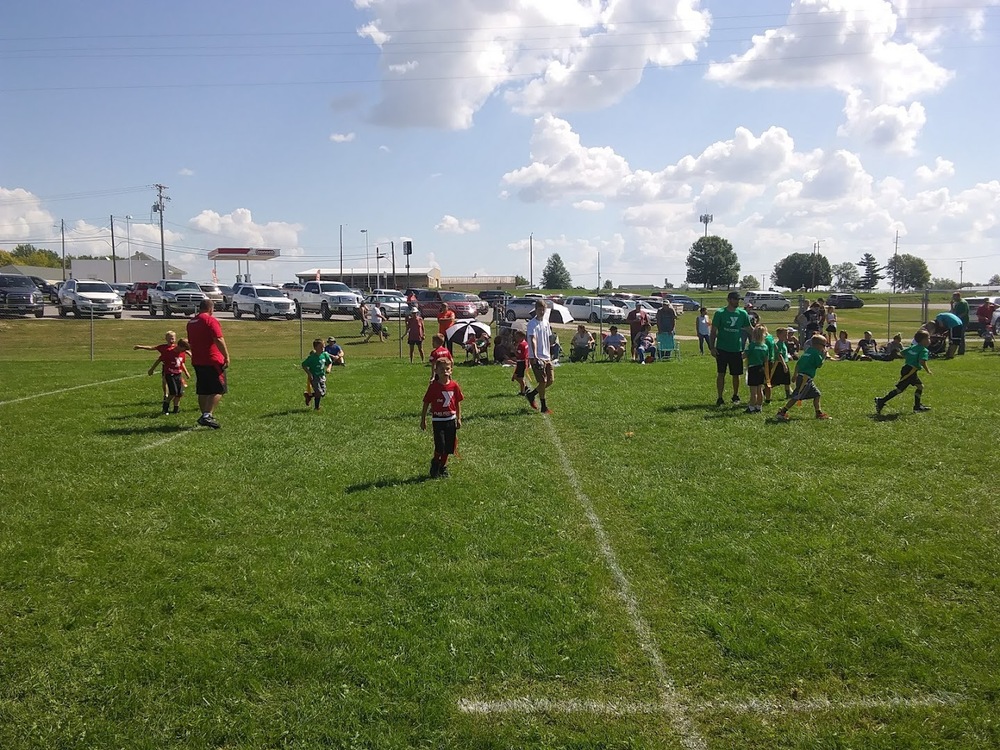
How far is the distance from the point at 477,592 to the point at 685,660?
58.7 inches

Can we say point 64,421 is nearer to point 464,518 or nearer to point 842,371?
point 464,518

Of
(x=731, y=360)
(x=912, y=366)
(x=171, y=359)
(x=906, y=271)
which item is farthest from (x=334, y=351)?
(x=906, y=271)

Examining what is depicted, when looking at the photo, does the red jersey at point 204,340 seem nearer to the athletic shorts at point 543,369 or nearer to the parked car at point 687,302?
the athletic shorts at point 543,369

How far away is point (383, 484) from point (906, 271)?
157 meters

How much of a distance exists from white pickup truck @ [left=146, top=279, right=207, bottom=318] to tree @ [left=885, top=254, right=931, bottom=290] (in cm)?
13535

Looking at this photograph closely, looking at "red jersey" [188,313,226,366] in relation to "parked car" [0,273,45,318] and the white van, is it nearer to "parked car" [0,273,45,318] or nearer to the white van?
"parked car" [0,273,45,318]

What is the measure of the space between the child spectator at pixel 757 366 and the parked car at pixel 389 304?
3003cm

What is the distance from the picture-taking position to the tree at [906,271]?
140250 mm

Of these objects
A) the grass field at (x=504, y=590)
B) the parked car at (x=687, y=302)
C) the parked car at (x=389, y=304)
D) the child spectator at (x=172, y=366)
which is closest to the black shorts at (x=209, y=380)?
the grass field at (x=504, y=590)

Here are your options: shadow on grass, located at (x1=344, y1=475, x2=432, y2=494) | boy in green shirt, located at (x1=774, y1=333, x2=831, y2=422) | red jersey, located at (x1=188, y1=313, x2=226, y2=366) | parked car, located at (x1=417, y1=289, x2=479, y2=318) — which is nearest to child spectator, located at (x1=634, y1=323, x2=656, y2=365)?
boy in green shirt, located at (x1=774, y1=333, x2=831, y2=422)

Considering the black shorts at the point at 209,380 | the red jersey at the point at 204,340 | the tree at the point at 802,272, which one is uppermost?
the tree at the point at 802,272

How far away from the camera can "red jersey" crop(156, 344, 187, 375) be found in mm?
11969

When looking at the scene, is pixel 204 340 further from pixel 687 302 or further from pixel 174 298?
pixel 687 302

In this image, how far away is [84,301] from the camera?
36031 millimetres
